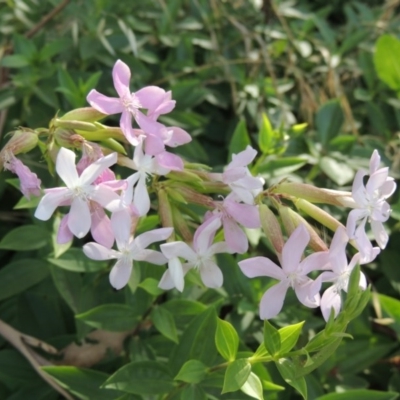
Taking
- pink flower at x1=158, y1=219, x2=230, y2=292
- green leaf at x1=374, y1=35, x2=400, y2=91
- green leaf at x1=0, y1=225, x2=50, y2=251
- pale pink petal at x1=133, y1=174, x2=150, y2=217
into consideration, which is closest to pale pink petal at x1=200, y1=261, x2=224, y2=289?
pink flower at x1=158, y1=219, x2=230, y2=292

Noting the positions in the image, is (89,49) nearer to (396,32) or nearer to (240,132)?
(240,132)

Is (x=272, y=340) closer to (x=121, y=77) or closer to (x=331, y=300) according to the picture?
(x=331, y=300)

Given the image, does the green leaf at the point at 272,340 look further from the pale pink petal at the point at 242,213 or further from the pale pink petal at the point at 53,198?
the pale pink petal at the point at 53,198

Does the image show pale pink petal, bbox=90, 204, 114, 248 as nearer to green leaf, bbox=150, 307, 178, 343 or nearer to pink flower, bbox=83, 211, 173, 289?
pink flower, bbox=83, 211, 173, 289

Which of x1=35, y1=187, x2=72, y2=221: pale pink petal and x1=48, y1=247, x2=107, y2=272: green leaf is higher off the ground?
x1=35, y1=187, x2=72, y2=221: pale pink petal

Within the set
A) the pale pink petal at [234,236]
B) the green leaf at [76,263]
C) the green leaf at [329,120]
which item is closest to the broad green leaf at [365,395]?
the pale pink petal at [234,236]
